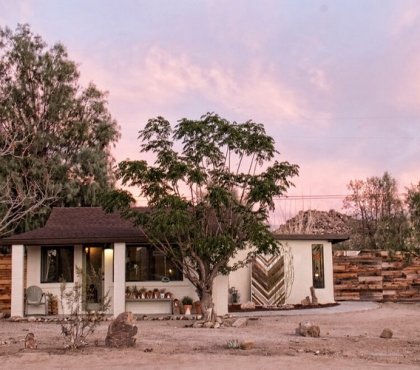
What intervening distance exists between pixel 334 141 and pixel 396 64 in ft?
18.8

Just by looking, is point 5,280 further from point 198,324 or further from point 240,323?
point 240,323

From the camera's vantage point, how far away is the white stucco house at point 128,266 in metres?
19.3

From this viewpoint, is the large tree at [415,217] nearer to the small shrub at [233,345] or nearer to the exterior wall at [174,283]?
the exterior wall at [174,283]

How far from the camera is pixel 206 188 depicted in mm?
17062

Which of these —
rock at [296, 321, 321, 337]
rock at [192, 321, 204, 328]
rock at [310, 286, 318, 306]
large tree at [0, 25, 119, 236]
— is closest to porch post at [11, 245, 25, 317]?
rock at [192, 321, 204, 328]

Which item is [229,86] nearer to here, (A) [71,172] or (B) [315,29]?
(B) [315,29]

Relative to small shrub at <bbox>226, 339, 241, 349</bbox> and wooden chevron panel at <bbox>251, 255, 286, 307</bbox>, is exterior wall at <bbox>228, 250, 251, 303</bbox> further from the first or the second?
small shrub at <bbox>226, 339, 241, 349</bbox>

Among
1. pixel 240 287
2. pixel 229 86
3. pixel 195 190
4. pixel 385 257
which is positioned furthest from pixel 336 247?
pixel 195 190

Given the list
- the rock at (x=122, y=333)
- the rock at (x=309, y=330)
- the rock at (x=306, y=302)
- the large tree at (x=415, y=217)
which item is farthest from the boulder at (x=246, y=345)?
the large tree at (x=415, y=217)

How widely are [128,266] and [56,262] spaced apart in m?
2.39

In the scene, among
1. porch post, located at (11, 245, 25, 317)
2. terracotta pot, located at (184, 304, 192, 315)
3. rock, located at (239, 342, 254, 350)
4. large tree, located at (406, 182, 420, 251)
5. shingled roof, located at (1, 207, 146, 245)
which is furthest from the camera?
large tree, located at (406, 182, 420, 251)

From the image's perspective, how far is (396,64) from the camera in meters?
19.6

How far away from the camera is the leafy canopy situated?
16797 millimetres

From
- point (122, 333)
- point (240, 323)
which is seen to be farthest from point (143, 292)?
point (122, 333)
